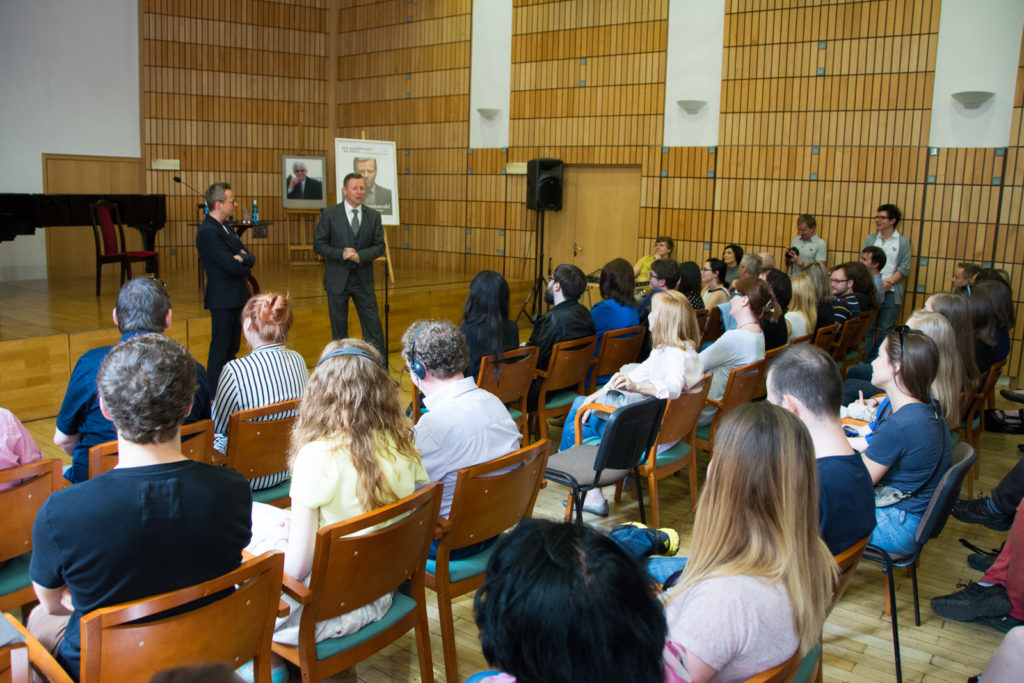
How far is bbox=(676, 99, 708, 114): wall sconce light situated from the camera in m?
9.20

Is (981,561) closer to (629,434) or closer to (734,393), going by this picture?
(734,393)

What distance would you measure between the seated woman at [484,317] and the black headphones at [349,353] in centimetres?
178

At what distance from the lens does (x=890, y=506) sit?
9.95 ft

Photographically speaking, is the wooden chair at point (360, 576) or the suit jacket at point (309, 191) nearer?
the wooden chair at point (360, 576)

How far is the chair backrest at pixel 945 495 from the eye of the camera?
2672 mm

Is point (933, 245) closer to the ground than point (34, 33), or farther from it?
closer to the ground

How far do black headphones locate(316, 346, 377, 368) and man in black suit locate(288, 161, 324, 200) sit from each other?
9.69m

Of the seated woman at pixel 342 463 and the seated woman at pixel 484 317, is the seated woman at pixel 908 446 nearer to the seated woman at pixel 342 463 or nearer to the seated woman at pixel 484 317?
the seated woman at pixel 342 463

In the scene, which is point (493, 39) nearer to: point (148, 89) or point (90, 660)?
point (148, 89)

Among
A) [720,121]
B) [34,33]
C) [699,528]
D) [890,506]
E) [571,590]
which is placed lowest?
[890,506]

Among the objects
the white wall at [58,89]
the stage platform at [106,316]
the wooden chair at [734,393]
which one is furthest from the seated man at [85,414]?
the white wall at [58,89]

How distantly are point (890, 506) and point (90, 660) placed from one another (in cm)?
275

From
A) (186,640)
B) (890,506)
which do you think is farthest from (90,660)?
(890,506)

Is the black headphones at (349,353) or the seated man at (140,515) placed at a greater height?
the black headphones at (349,353)
